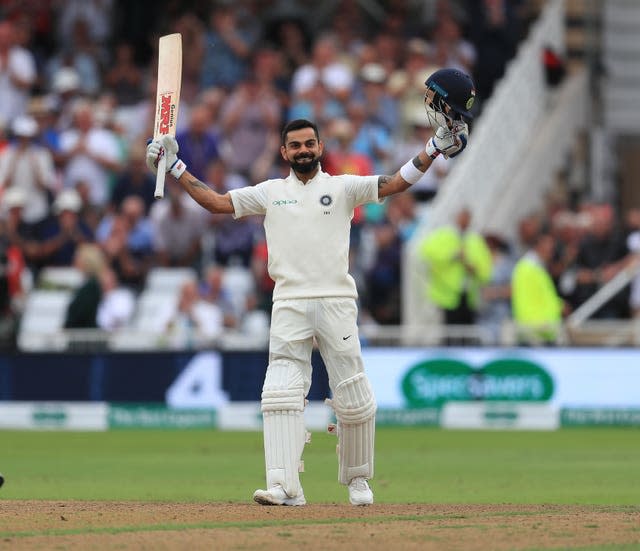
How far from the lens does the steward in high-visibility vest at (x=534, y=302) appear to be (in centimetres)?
1730

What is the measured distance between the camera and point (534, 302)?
1734 centimetres

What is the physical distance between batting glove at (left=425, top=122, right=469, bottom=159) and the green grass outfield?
2.00 m

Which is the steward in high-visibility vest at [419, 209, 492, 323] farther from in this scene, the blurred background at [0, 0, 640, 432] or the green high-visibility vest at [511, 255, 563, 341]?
the green high-visibility vest at [511, 255, 563, 341]

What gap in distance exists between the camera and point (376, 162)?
1917 cm

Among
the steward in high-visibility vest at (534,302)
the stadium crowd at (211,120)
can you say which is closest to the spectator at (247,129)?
the stadium crowd at (211,120)

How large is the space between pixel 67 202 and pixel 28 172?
0.73 metres

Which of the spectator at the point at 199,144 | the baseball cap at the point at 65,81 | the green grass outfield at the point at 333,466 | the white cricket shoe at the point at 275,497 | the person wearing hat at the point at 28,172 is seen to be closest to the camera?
the white cricket shoe at the point at 275,497

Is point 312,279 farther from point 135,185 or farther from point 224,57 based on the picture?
point 224,57

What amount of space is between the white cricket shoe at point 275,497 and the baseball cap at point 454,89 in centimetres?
221

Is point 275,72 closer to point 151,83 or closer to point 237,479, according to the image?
point 151,83

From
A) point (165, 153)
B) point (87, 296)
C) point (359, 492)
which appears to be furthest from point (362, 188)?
point (87, 296)

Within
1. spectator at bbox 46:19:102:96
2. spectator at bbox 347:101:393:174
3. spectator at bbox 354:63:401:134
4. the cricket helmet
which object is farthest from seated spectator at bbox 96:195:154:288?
the cricket helmet

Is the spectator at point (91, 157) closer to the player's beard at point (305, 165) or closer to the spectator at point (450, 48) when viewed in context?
the spectator at point (450, 48)

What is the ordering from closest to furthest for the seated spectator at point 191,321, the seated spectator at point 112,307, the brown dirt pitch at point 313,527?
1. the brown dirt pitch at point 313,527
2. the seated spectator at point 191,321
3. the seated spectator at point 112,307
